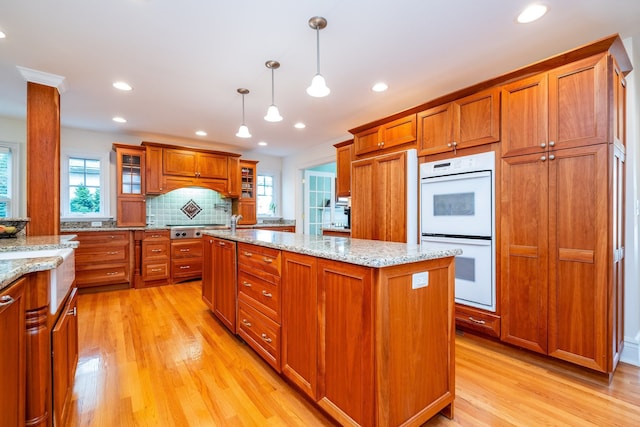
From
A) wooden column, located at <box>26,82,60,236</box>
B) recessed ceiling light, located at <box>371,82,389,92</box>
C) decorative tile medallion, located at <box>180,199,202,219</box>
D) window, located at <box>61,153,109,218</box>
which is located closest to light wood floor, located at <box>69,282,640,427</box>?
wooden column, located at <box>26,82,60,236</box>

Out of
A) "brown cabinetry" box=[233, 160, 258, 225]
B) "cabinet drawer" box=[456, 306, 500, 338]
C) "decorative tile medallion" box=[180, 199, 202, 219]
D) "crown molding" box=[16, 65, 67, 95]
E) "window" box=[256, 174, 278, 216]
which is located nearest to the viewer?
"cabinet drawer" box=[456, 306, 500, 338]

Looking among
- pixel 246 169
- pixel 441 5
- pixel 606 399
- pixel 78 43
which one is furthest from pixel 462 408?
pixel 246 169

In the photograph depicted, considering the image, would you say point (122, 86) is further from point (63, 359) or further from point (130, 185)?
point (63, 359)

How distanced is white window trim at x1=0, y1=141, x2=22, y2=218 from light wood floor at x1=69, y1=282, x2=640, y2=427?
277 cm

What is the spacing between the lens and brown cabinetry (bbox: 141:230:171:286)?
14.4 feet

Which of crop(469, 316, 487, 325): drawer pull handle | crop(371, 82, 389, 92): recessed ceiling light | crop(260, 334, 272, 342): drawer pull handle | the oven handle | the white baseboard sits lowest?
the white baseboard

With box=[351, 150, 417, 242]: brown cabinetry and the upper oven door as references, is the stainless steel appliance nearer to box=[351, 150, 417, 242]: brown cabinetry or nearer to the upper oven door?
box=[351, 150, 417, 242]: brown cabinetry

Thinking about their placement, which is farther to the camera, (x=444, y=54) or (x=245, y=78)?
(x=245, y=78)

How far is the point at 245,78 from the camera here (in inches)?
113

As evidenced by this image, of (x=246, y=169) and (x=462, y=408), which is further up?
(x=246, y=169)

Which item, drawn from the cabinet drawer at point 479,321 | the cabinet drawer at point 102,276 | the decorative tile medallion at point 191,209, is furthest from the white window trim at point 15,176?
the cabinet drawer at point 479,321

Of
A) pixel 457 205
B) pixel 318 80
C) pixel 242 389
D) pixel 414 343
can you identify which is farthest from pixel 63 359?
pixel 457 205

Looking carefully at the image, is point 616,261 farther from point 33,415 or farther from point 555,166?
point 33,415

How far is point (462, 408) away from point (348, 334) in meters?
0.91
